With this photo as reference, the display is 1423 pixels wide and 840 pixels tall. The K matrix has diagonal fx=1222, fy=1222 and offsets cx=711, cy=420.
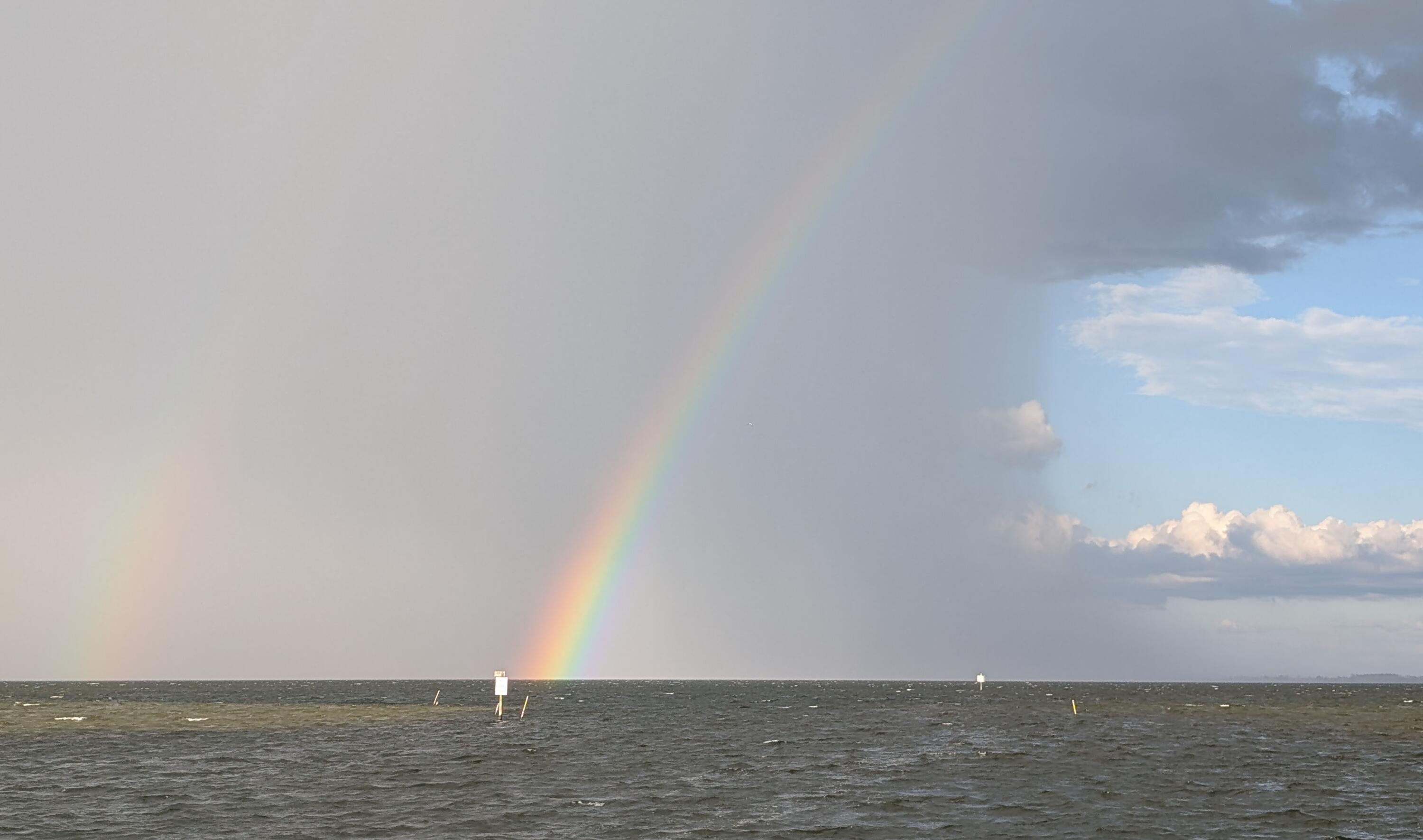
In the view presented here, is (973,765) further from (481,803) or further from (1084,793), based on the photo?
(481,803)

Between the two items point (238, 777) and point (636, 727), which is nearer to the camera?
point (238, 777)

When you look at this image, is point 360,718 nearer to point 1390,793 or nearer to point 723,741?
point 723,741

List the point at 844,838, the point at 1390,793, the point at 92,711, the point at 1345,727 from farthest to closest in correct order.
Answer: the point at 92,711, the point at 1345,727, the point at 1390,793, the point at 844,838

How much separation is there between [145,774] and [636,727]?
63473 millimetres

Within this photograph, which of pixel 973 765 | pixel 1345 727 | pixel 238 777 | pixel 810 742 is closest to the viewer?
→ pixel 238 777

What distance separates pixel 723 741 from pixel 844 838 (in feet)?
182

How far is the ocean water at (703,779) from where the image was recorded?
50.4 m

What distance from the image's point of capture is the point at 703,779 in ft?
229

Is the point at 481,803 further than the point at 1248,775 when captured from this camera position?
No

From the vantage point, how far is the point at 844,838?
155 feet

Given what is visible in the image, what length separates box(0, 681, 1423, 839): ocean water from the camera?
50406 millimetres

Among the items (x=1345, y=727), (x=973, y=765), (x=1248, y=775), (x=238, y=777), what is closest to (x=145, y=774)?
(x=238, y=777)

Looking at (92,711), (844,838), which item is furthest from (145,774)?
(92,711)

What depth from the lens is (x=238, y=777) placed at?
68000 mm
